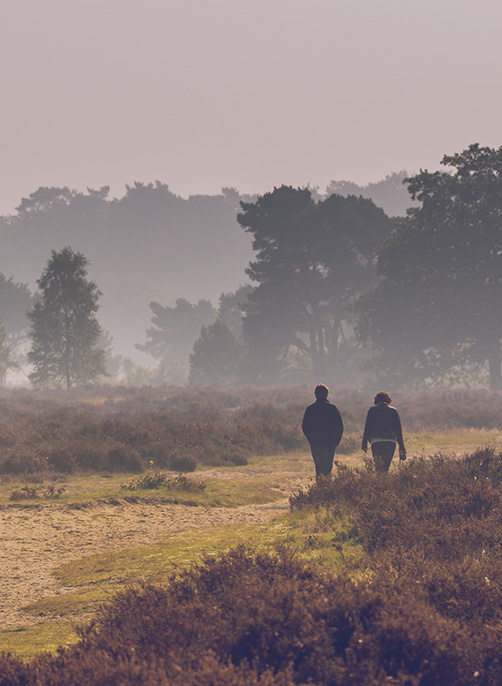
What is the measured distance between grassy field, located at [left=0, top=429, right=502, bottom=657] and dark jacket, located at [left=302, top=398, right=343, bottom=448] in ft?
4.86

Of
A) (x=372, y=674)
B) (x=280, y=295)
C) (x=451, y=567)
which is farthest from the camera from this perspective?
(x=280, y=295)

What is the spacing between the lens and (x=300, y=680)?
3422 millimetres

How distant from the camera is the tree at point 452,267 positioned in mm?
37844

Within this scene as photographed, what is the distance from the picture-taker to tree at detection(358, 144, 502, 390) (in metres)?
37.8

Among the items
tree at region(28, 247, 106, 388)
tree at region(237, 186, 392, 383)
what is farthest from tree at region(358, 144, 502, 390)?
tree at region(28, 247, 106, 388)

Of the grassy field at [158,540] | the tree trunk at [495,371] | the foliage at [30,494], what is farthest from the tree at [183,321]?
the foliage at [30,494]

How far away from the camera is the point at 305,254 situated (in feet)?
172

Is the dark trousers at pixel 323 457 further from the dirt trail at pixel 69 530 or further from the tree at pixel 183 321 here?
the tree at pixel 183 321

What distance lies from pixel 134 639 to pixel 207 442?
1492 cm

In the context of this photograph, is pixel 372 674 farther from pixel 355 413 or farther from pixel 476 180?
pixel 476 180

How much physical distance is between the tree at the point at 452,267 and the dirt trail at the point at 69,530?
29.0 meters

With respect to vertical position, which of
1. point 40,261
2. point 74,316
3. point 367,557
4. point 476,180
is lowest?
point 367,557

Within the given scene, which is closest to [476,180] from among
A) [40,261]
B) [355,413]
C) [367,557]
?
[355,413]

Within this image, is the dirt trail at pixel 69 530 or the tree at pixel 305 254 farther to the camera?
the tree at pixel 305 254
